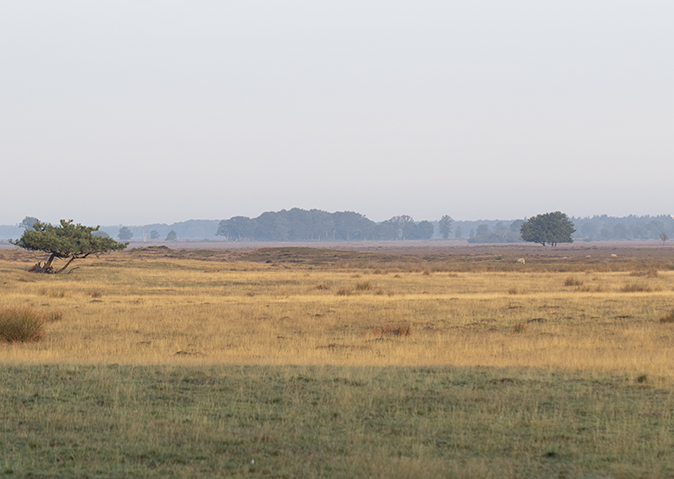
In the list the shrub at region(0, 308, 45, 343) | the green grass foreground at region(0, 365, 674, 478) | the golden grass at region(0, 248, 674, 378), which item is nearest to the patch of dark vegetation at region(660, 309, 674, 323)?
the golden grass at region(0, 248, 674, 378)

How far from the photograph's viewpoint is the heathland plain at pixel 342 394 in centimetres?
675

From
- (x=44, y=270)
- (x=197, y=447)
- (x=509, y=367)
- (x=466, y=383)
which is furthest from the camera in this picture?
(x=44, y=270)

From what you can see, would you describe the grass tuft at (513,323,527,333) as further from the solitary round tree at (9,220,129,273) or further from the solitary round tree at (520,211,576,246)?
the solitary round tree at (520,211,576,246)

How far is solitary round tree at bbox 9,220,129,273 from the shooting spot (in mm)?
42781

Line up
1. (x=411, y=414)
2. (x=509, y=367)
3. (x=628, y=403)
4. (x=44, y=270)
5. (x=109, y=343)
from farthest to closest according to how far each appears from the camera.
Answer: (x=44, y=270), (x=109, y=343), (x=509, y=367), (x=628, y=403), (x=411, y=414)

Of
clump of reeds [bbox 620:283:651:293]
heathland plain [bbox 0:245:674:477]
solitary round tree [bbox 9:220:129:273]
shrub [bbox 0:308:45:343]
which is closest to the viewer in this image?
heathland plain [bbox 0:245:674:477]

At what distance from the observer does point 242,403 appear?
953 centimetres

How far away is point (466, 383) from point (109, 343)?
9.99 metres

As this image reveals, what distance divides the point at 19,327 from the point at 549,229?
150964 millimetres

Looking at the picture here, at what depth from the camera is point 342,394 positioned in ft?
32.4

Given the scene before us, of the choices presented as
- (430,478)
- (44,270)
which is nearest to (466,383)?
(430,478)

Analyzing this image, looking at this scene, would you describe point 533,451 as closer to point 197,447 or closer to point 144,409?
point 197,447

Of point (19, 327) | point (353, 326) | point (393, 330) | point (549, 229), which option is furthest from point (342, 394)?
point (549, 229)

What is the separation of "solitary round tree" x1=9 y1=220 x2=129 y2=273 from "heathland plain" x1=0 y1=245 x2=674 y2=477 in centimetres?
2234
